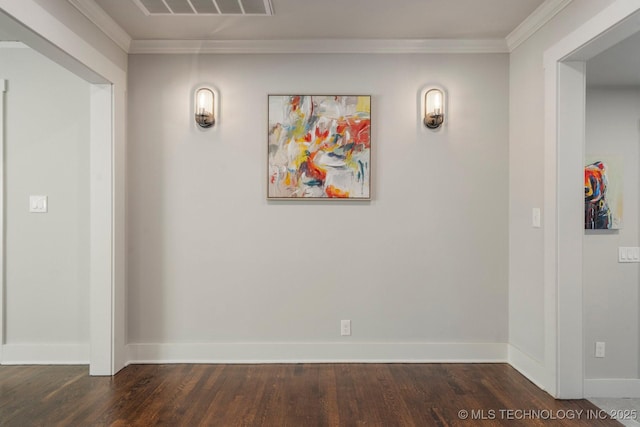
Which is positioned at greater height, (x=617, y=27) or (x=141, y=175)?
(x=617, y=27)

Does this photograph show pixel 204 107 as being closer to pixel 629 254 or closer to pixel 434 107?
pixel 434 107

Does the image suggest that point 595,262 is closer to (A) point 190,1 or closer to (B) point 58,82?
(A) point 190,1

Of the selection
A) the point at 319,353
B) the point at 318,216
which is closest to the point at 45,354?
the point at 319,353

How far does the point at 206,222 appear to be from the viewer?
353 centimetres

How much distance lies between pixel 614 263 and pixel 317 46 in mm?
3003

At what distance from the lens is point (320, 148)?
11.5 ft

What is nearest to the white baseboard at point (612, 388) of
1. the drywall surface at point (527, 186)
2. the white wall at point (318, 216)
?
the drywall surface at point (527, 186)

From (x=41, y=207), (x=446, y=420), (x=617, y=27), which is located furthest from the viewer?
(x=41, y=207)

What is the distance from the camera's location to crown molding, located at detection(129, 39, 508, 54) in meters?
3.48

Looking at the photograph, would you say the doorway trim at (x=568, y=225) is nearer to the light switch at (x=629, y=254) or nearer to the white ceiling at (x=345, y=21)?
the white ceiling at (x=345, y=21)

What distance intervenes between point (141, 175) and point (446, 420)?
288cm

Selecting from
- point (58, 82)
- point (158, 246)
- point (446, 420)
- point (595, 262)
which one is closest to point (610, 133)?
point (595, 262)

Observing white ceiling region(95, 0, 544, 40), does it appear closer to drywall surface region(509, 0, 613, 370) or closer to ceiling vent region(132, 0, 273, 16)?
ceiling vent region(132, 0, 273, 16)

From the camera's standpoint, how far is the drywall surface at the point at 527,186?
3.04 metres
